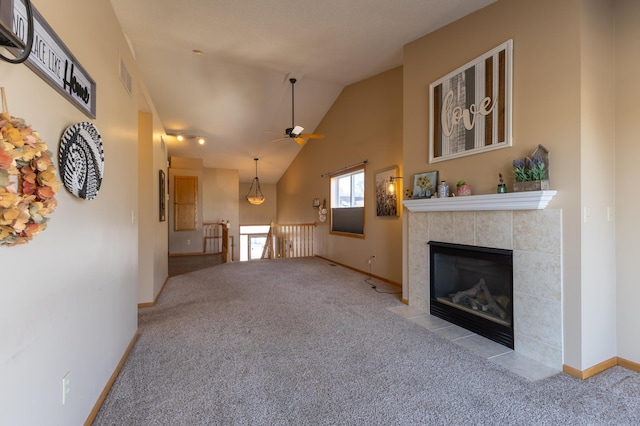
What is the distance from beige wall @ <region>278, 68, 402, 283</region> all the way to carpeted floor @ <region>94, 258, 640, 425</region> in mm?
1837

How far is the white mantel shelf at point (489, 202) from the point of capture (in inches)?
91.7

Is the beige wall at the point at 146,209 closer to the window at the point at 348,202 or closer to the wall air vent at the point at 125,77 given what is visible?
the wall air vent at the point at 125,77

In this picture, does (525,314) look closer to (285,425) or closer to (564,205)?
(564,205)

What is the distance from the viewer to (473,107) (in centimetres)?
293

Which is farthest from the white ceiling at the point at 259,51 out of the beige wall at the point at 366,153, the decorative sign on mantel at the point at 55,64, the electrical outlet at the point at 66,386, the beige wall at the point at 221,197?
the electrical outlet at the point at 66,386

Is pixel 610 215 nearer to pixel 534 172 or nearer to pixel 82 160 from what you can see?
pixel 534 172

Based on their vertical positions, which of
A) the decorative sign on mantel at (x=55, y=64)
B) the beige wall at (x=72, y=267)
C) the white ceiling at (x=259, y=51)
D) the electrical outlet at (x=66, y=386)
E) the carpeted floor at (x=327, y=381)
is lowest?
the carpeted floor at (x=327, y=381)

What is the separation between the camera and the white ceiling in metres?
2.98

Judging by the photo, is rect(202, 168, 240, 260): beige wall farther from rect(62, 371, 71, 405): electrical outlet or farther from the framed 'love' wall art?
rect(62, 371, 71, 405): electrical outlet

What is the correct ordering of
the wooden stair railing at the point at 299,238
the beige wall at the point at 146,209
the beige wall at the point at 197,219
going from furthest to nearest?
the beige wall at the point at 197,219 < the wooden stair railing at the point at 299,238 < the beige wall at the point at 146,209

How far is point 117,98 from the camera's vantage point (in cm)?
234

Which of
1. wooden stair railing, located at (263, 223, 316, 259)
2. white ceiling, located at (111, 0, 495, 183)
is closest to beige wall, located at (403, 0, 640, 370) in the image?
white ceiling, located at (111, 0, 495, 183)

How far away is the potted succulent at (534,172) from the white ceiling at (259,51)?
166 centimetres

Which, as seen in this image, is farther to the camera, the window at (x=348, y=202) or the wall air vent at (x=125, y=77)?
the window at (x=348, y=202)
